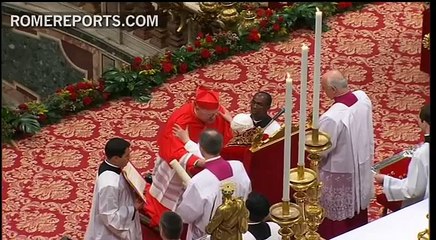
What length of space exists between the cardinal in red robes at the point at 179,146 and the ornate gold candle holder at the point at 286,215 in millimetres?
2896

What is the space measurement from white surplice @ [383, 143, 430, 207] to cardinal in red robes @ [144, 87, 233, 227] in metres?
1.15

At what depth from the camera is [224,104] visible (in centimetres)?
778

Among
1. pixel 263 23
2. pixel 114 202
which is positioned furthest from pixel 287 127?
pixel 263 23

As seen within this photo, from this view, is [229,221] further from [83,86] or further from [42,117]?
[83,86]

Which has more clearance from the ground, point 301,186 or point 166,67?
point 301,186

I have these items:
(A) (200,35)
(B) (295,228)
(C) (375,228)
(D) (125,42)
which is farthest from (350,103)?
(D) (125,42)

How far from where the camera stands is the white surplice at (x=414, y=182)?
452 centimetres

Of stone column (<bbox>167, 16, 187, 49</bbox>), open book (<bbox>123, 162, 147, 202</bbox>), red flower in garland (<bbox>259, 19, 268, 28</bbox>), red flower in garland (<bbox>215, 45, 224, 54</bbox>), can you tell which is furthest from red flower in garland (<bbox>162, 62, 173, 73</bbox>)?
open book (<bbox>123, 162, 147, 202</bbox>)

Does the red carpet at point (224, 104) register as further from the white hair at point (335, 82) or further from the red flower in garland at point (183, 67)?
the white hair at point (335, 82)

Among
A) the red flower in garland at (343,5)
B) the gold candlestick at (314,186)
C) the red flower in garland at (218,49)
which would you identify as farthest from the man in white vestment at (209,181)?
the red flower in garland at (343,5)

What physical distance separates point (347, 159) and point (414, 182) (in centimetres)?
77

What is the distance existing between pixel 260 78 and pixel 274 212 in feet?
19.0

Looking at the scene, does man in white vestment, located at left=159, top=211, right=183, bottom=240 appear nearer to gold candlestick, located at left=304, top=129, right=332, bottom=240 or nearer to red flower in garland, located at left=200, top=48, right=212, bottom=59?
gold candlestick, located at left=304, top=129, right=332, bottom=240

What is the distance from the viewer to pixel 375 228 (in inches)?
121
